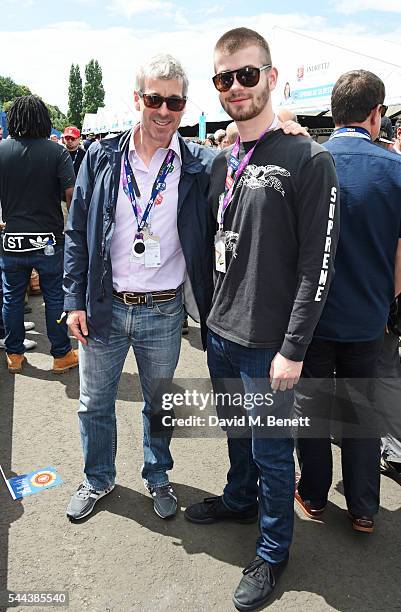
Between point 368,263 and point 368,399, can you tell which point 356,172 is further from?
point 368,399

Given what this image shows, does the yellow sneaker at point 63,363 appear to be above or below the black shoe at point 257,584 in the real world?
below

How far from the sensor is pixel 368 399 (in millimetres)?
2201

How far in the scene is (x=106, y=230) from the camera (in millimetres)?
2061

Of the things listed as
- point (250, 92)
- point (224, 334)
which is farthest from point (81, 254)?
point (250, 92)

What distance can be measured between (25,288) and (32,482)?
176cm

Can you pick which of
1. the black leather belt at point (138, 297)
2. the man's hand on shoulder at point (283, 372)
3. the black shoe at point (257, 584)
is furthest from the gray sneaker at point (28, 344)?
the man's hand on shoulder at point (283, 372)

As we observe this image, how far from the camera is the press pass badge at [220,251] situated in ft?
6.20

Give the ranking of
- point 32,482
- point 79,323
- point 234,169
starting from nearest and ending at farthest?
point 234,169 < point 79,323 < point 32,482

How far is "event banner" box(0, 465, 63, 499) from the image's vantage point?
99.3 inches

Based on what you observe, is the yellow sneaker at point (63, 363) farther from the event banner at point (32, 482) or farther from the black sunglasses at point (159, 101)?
the black sunglasses at point (159, 101)

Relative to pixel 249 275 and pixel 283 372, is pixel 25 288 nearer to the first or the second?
pixel 249 275

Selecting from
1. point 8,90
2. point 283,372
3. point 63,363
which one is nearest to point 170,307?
point 283,372

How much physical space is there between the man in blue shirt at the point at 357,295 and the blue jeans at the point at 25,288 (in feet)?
7.67

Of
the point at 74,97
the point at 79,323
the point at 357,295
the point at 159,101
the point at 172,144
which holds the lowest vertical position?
the point at 79,323
